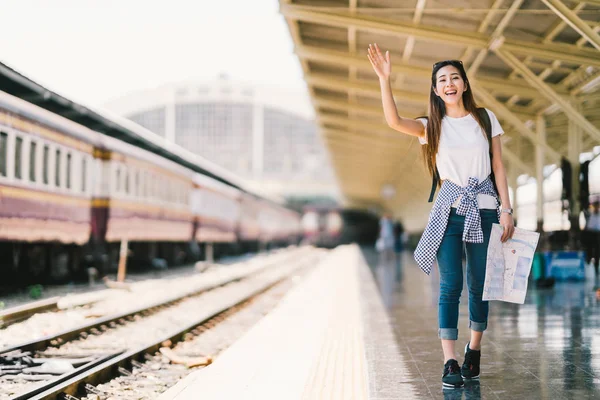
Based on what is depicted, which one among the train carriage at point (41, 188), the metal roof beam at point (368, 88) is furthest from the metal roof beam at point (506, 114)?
the train carriage at point (41, 188)

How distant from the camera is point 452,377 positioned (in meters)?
4.19

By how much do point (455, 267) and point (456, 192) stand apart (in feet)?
1.36

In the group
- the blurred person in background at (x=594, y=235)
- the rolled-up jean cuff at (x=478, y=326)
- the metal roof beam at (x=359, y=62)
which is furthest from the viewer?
the blurred person in background at (x=594, y=235)

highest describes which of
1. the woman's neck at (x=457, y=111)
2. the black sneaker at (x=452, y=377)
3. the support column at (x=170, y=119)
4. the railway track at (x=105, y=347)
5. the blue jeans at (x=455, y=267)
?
the support column at (x=170, y=119)

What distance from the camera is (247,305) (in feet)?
42.8

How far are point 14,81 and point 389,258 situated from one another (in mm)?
13668

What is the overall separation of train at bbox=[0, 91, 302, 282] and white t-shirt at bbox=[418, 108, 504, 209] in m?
8.71

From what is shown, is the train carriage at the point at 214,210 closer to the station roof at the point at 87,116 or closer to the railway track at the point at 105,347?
the station roof at the point at 87,116

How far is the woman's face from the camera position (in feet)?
14.2

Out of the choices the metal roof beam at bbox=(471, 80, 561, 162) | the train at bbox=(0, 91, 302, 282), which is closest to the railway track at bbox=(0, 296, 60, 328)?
the train at bbox=(0, 91, 302, 282)

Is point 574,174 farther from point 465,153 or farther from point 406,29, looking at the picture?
point 465,153

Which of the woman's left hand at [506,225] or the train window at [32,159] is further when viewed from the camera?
the train window at [32,159]

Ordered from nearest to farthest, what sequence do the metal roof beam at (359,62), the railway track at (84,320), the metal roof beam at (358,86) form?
the railway track at (84,320), the metal roof beam at (359,62), the metal roof beam at (358,86)

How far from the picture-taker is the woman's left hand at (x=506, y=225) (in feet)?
14.0
